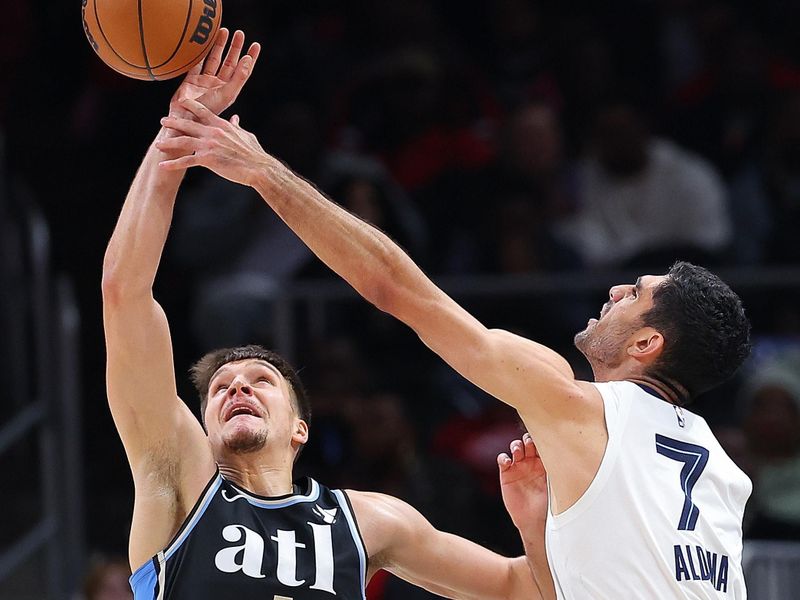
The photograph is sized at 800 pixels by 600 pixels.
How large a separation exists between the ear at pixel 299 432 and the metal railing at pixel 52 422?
3244mm

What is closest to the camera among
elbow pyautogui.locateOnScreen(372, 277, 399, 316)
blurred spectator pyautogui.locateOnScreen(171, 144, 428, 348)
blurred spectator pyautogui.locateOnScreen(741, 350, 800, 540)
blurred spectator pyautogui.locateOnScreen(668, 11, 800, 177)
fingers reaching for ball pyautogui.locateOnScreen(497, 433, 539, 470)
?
elbow pyautogui.locateOnScreen(372, 277, 399, 316)

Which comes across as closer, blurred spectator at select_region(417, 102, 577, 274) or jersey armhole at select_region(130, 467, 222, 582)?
jersey armhole at select_region(130, 467, 222, 582)

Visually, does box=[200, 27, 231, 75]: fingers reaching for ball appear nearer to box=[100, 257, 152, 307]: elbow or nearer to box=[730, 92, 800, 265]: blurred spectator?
box=[100, 257, 152, 307]: elbow

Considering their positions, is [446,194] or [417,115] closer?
[446,194]

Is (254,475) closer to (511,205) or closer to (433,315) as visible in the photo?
(433,315)

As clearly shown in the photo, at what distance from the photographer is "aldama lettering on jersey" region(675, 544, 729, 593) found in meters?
4.38

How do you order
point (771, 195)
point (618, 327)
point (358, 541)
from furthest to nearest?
point (771, 195) < point (358, 541) < point (618, 327)

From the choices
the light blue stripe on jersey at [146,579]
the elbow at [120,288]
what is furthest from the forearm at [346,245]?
the light blue stripe on jersey at [146,579]

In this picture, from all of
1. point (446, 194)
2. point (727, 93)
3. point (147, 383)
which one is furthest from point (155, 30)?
point (727, 93)

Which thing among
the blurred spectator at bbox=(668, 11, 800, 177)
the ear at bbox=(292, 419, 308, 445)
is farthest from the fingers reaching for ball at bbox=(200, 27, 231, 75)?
the blurred spectator at bbox=(668, 11, 800, 177)

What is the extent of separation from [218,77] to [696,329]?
180cm

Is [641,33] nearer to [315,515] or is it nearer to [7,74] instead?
[7,74]

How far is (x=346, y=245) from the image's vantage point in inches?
179

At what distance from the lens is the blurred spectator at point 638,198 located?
9477mm
